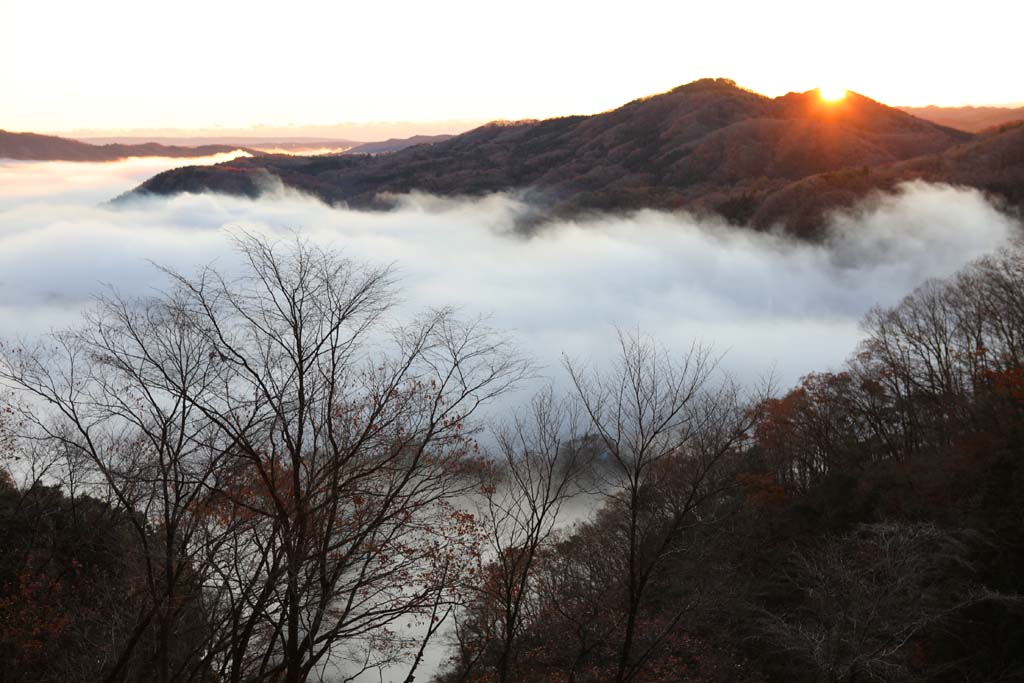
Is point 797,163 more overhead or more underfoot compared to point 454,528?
more overhead

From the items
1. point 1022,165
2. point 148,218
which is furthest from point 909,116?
point 148,218

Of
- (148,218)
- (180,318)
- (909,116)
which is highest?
(909,116)

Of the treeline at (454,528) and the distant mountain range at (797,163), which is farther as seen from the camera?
the distant mountain range at (797,163)

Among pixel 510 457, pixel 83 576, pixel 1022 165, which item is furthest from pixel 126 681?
pixel 1022 165

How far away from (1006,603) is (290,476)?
669 inches

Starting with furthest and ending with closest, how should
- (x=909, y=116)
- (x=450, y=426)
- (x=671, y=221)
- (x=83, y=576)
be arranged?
(x=909, y=116) → (x=671, y=221) → (x=83, y=576) → (x=450, y=426)

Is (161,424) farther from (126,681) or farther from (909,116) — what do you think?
(909,116)

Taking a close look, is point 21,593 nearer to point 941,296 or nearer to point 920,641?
point 920,641

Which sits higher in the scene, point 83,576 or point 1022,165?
point 1022,165

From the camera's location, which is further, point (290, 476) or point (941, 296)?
point (941, 296)

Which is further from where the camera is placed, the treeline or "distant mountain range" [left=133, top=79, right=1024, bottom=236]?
"distant mountain range" [left=133, top=79, right=1024, bottom=236]

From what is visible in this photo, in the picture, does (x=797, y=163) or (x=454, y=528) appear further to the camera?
(x=797, y=163)

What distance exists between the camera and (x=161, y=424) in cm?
1243

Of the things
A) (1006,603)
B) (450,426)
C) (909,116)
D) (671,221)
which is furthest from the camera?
(909,116)
